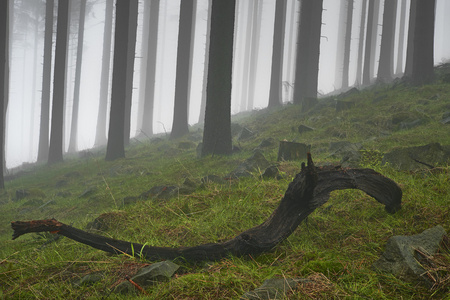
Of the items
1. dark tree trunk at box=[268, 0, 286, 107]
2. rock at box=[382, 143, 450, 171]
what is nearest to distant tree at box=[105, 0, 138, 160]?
dark tree trunk at box=[268, 0, 286, 107]

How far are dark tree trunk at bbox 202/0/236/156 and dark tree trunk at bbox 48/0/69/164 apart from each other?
397 inches

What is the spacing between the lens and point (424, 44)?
10703mm

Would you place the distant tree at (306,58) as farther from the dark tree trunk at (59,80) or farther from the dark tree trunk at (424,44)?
the dark tree trunk at (59,80)

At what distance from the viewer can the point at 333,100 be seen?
38.5ft

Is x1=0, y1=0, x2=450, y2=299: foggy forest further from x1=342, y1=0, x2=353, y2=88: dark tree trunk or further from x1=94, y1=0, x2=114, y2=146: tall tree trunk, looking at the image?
x1=94, y1=0, x2=114, y2=146: tall tree trunk

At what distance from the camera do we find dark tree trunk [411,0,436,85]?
1068cm

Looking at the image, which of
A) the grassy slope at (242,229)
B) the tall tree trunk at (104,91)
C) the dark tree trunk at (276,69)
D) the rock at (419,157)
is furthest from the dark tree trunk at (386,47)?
the tall tree trunk at (104,91)

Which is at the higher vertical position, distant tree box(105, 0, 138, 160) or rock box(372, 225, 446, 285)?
distant tree box(105, 0, 138, 160)

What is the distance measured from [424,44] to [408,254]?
1098 cm

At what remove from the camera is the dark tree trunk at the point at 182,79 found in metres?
Answer: 14.9

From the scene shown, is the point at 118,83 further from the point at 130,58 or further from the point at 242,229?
the point at 242,229

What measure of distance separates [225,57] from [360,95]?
5631 mm

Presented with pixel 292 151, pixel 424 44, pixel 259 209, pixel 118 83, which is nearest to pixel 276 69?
pixel 424 44

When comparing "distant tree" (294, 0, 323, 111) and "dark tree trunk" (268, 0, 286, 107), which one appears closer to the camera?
"distant tree" (294, 0, 323, 111)
